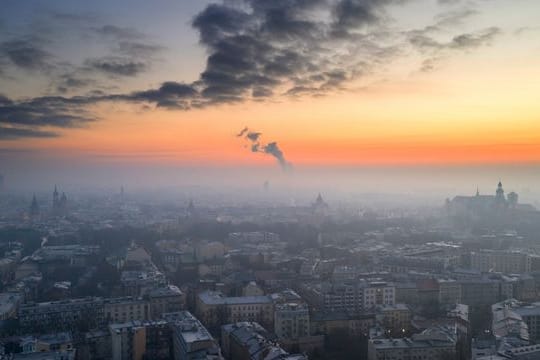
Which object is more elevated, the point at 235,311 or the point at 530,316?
the point at 530,316

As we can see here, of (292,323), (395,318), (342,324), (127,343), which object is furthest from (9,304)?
(395,318)

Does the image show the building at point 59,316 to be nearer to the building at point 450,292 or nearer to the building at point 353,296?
the building at point 353,296

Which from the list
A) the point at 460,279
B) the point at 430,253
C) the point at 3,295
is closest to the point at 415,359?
the point at 460,279

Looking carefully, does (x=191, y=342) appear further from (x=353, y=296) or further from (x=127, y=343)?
(x=353, y=296)

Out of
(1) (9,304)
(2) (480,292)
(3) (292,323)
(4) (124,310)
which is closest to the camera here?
(3) (292,323)

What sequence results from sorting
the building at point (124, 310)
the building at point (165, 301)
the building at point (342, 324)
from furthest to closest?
the building at point (165, 301)
the building at point (124, 310)
the building at point (342, 324)

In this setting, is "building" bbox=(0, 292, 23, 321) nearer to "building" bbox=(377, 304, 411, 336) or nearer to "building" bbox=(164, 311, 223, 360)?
"building" bbox=(164, 311, 223, 360)

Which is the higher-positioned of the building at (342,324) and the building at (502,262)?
the building at (502,262)

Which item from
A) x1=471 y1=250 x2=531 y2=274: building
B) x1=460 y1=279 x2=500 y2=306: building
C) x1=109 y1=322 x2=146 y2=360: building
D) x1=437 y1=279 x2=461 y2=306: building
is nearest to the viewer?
x1=109 y1=322 x2=146 y2=360: building

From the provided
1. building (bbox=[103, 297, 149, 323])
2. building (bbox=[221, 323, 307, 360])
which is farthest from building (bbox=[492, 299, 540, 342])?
building (bbox=[103, 297, 149, 323])

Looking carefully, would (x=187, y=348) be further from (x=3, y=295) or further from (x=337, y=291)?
(x=3, y=295)

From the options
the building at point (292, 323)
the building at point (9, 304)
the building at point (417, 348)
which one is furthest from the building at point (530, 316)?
the building at point (9, 304)
